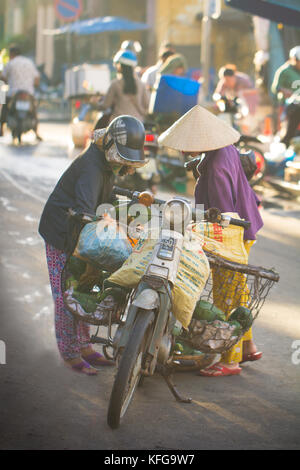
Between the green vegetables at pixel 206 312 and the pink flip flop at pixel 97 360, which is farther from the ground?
the green vegetables at pixel 206 312

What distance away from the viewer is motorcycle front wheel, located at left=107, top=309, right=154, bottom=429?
12.9ft

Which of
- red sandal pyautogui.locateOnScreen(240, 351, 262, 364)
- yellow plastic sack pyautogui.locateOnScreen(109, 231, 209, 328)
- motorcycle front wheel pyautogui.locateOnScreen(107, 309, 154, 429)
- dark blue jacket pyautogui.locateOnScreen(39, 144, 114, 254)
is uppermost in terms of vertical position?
dark blue jacket pyautogui.locateOnScreen(39, 144, 114, 254)

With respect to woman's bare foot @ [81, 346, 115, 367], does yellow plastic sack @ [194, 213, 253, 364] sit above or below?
above

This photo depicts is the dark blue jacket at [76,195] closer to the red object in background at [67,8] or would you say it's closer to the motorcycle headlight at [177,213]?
the motorcycle headlight at [177,213]

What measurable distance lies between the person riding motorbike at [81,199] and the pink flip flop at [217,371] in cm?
63

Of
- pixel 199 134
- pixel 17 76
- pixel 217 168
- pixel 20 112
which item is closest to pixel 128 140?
pixel 199 134

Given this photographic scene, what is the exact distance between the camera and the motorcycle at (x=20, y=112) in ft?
58.5

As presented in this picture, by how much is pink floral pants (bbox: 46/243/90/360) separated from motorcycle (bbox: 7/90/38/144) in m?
13.0

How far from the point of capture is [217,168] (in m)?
5.10

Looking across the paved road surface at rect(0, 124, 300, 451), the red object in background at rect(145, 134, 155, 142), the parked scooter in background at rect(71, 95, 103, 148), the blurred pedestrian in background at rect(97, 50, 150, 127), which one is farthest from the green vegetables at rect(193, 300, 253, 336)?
the parked scooter in background at rect(71, 95, 103, 148)

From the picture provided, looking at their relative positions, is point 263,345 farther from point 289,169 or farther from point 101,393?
point 289,169

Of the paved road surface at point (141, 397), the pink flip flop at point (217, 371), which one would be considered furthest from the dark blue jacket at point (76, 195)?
the pink flip flop at point (217, 371)

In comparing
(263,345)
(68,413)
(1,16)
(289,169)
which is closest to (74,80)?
(289,169)

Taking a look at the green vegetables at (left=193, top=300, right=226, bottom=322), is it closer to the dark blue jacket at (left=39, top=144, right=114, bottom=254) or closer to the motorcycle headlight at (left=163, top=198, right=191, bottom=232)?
the motorcycle headlight at (left=163, top=198, right=191, bottom=232)
